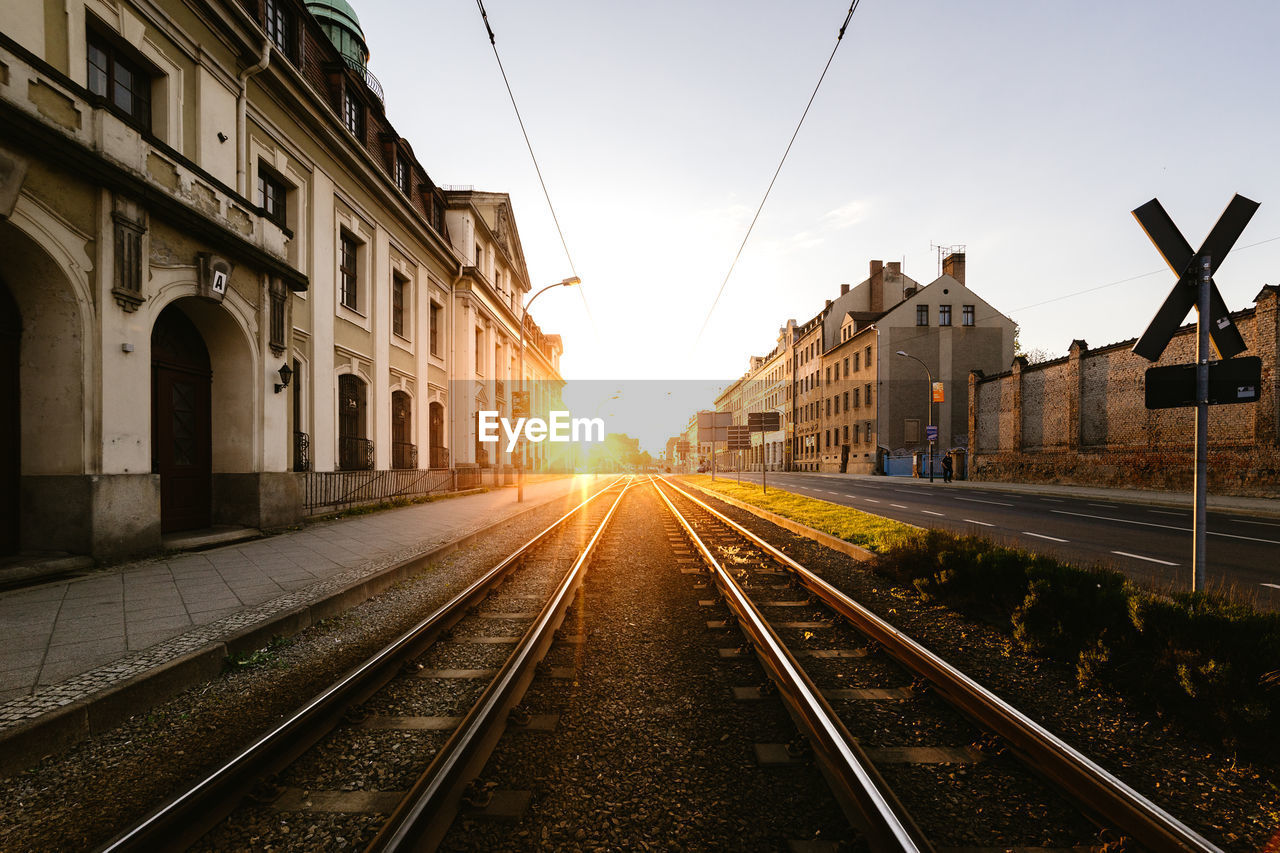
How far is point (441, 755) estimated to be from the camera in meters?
2.53

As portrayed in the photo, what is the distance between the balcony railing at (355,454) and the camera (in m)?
14.4

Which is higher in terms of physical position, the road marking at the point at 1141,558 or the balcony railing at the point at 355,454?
the balcony railing at the point at 355,454

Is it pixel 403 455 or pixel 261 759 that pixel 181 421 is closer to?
pixel 403 455

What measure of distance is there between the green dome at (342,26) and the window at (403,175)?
4.39 meters

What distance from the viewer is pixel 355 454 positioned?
1495cm

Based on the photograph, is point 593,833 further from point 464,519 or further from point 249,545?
point 464,519

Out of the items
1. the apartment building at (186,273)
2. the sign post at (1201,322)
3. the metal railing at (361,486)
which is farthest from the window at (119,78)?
the sign post at (1201,322)

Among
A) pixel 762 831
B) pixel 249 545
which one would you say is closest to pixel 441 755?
pixel 762 831

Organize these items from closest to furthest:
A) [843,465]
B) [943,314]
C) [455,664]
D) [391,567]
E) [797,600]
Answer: [455,664] < [797,600] < [391,567] < [943,314] < [843,465]

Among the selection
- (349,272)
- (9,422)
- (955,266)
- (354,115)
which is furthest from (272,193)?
(955,266)

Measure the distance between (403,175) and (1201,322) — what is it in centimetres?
2105

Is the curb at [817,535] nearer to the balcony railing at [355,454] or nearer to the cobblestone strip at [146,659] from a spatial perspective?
the cobblestone strip at [146,659]

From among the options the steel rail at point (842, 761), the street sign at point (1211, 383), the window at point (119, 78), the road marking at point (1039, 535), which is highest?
the window at point (119, 78)

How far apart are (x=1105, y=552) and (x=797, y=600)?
20.9ft
